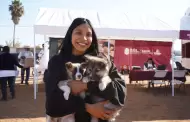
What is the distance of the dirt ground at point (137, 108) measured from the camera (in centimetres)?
728

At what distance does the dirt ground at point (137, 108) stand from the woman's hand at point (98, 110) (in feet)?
17.9

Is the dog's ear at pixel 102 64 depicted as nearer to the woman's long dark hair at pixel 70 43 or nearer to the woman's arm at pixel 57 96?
the woman's long dark hair at pixel 70 43

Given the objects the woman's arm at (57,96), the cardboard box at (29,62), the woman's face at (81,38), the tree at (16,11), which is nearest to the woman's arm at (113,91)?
the woman's arm at (57,96)

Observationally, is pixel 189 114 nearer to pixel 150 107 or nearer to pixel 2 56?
pixel 150 107

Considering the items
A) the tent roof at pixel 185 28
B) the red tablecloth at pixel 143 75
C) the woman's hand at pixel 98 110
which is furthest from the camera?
the red tablecloth at pixel 143 75

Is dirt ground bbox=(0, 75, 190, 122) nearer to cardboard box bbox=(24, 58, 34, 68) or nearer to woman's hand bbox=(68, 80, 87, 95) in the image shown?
cardboard box bbox=(24, 58, 34, 68)

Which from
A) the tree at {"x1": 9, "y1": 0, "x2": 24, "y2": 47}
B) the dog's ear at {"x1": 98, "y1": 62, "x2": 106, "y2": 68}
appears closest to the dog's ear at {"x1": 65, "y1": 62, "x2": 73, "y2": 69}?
the dog's ear at {"x1": 98, "y1": 62, "x2": 106, "y2": 68}

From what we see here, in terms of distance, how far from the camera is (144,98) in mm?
10391

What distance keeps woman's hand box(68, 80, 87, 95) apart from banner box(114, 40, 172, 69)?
35.3 ft

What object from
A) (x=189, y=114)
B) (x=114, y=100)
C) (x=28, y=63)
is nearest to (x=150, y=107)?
(x=189, y=114)

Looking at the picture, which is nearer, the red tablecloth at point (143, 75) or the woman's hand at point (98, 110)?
the woman's hand at point (98, 110)

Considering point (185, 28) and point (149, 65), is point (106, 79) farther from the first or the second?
Answer: point (149, 65)

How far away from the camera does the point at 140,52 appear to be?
12602 millimetres

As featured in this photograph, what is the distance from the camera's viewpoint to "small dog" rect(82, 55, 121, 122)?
1755 mm
